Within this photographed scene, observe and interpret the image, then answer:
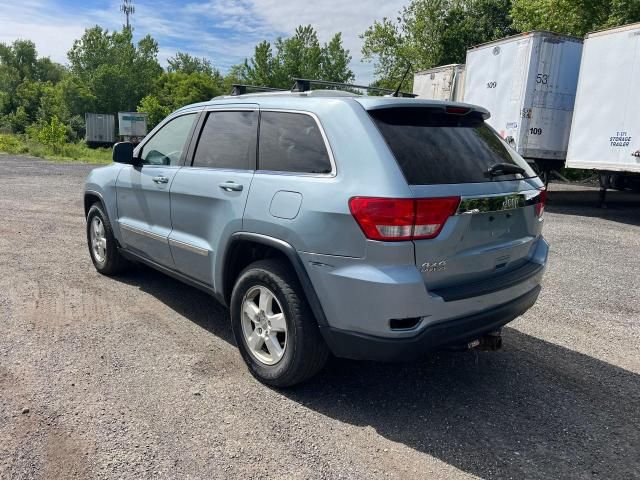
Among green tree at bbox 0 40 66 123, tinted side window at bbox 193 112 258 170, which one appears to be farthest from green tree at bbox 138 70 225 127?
tinted side window at bbox 193 112 258 170

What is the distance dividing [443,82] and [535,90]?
395 centimetres

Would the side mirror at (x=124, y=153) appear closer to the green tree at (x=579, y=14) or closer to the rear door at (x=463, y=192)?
the rear door at (x=463, y=192)

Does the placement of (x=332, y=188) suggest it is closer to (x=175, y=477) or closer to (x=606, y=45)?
(x=175, y=477)

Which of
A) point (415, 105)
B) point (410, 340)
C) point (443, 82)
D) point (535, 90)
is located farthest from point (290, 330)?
point (443, 82)

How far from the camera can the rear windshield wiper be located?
3.16 meters

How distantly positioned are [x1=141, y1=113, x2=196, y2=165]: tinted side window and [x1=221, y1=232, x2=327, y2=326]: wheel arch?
3.82ft

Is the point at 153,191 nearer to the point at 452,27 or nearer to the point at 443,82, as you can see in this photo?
the point at 443,82

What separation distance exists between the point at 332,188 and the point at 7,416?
2243mm

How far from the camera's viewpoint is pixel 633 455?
9.09ft

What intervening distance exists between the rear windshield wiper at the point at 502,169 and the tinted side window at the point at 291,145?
3.34 ft

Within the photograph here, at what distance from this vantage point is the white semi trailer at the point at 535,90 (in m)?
11.4

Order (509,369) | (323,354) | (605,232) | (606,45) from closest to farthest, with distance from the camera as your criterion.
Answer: (323,354), (509,369), (605,232), (606,45)

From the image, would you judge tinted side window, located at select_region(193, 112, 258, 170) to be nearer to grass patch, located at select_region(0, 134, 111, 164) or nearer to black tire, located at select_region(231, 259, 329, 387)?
black tire, located at select_region(231, 259, 329, 387)

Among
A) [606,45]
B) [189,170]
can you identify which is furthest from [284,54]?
[189,170]
